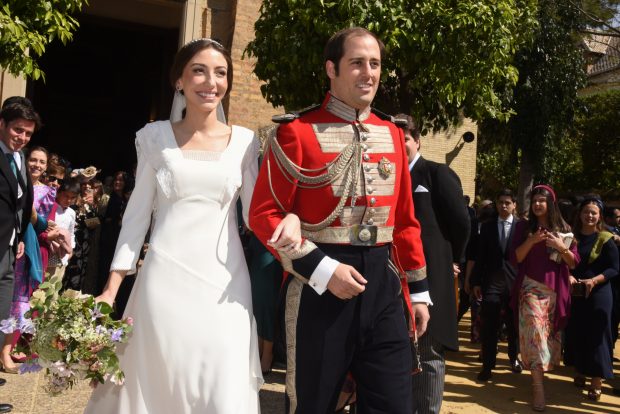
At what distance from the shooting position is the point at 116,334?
2.80 m

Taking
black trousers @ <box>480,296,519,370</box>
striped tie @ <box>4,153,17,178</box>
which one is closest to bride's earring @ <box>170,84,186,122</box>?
striped tie @ <box>4,153,17,178</box>

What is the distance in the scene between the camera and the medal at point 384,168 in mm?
3023

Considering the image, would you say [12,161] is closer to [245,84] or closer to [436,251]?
[436,251]

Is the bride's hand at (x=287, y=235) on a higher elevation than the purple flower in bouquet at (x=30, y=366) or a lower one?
higher

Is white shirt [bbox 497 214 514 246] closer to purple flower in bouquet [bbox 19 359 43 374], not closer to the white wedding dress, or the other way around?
the white wedding dress

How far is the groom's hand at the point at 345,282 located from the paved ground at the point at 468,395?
305cm

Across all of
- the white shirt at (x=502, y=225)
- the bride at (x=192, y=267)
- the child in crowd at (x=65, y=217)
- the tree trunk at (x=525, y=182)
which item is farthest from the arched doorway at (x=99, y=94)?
the bride at (x=192, y=267)

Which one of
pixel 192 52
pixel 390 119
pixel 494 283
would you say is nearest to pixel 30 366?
pixel 192 52

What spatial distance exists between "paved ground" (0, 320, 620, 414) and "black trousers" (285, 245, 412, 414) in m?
2.79

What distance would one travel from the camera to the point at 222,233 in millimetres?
3090

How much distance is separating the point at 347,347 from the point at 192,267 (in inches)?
29.8

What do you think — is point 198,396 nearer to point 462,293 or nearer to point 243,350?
point 243,350

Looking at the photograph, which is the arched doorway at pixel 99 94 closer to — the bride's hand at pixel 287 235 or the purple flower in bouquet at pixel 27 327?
the purple flower in bouquet at pixel 27 327

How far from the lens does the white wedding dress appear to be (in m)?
2.93
